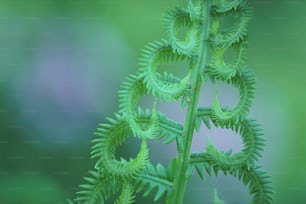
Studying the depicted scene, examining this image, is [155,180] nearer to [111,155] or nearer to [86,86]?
[111,155]

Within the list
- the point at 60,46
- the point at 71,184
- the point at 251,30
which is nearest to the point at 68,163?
the point at 71,184

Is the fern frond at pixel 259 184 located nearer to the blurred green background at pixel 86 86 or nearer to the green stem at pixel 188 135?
the green stem at pixel 188 135

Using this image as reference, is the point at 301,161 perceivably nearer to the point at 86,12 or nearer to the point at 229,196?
the point at 229,196

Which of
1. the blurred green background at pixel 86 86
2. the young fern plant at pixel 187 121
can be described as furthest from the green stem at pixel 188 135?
the blurred green background at pixel 86 86

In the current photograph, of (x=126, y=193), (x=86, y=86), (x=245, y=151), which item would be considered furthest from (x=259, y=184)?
(x=86, y=86)

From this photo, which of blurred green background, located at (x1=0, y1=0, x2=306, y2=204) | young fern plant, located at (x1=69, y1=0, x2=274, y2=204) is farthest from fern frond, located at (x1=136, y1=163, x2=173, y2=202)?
blurred green background, located at (x1=0, y1=0, x2=306, y2=204)

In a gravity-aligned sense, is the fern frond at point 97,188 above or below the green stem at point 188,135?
below
